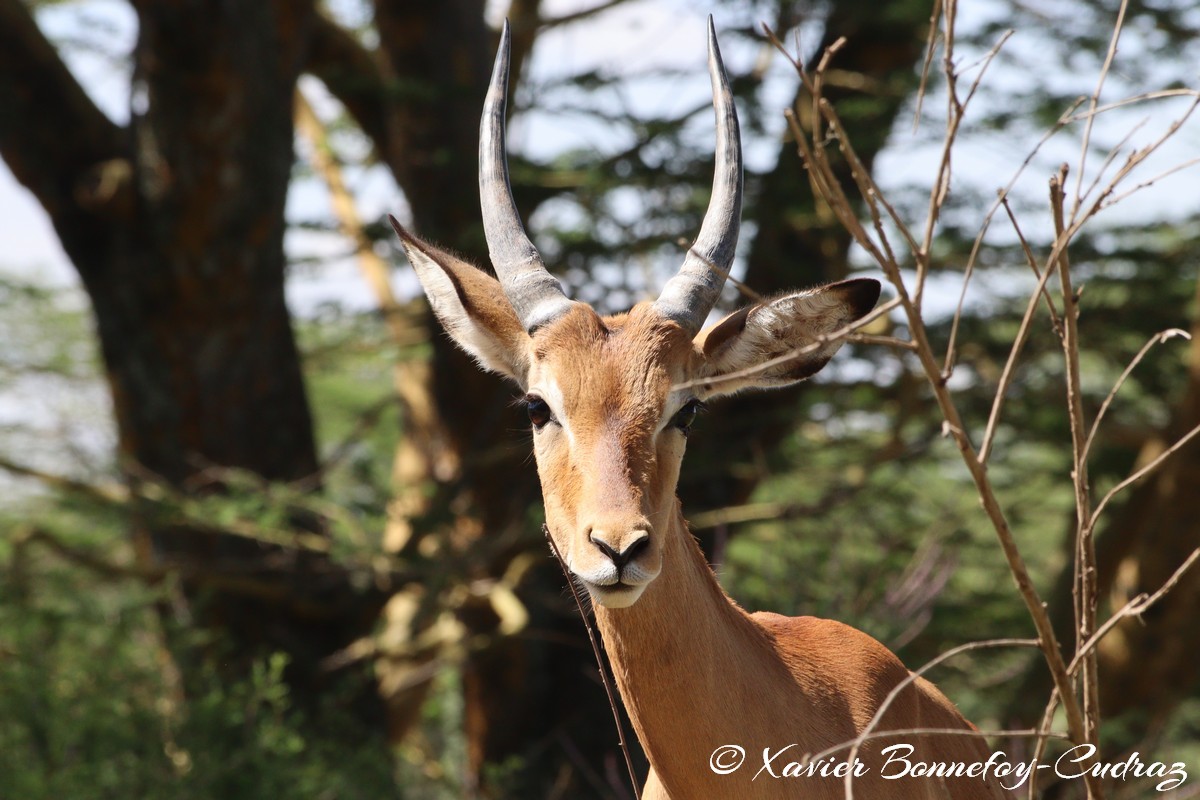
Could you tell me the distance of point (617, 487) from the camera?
3752 mm

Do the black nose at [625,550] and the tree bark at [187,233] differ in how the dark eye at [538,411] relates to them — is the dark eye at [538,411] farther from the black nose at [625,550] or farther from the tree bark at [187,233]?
the tree bark at [187,233]

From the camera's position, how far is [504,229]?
4699 millimetres

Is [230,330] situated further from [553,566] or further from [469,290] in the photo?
[469,290]

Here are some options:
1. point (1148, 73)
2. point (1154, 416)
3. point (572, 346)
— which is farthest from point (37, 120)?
point (1154, 416)

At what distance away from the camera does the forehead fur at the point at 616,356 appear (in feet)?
13.5

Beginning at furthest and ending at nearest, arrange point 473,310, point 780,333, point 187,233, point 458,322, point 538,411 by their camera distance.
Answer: point 187,233 < point 458,322 < point 473,310 < point 780,333 < point 538,411

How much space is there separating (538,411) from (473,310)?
1.70 feet

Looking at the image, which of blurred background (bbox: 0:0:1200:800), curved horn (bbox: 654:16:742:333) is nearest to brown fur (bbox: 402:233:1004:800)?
curved horn (bbox: 654:16:742:333)

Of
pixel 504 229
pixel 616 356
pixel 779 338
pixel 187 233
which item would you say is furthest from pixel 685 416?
pixel 187 233

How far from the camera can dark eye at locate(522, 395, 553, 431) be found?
4.32 meters

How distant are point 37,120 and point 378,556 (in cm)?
471

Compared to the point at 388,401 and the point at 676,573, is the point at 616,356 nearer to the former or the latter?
the point at 676,573

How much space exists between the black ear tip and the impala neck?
0.99 m

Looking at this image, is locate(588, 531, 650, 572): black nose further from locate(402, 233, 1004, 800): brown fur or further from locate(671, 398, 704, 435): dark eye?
locate(671, 398, 704, 435): dark eye
